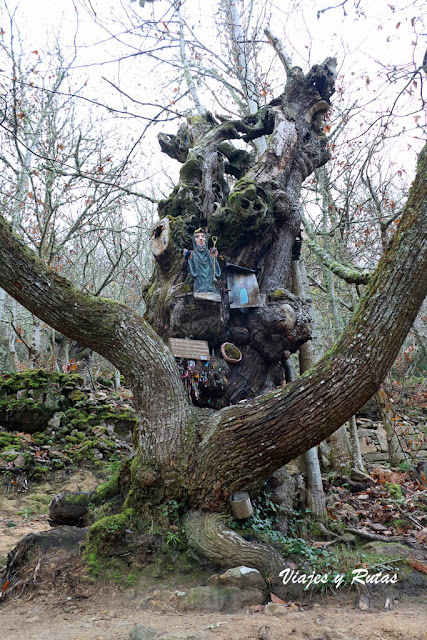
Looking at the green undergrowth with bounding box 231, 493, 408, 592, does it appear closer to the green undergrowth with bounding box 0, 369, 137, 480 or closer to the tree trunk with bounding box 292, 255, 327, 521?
the tree trunk with bounding box 292, 255, 327, 521

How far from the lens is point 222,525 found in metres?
3.41

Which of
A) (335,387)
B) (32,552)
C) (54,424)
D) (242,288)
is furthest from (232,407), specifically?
(54,424)

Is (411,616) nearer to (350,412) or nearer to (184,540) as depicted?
(350,412)

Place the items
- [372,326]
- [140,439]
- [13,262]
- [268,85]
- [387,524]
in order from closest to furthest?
[372,326] → [13,262] → [140,439] → [387,524] → [268,85]

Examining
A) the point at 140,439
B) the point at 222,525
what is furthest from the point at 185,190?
the point at 222,525

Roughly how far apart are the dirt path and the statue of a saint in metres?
3.04

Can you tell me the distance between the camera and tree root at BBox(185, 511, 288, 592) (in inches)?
→ 124

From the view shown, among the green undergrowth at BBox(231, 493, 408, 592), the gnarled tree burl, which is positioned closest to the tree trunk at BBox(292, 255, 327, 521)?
the green undergrowth at BBox(231, 493, 408, 592)

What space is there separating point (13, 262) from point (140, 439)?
203cm

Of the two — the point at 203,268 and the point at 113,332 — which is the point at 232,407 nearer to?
the point at 113,332

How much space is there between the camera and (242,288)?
16.5 feet

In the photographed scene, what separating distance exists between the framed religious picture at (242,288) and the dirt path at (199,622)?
304cm

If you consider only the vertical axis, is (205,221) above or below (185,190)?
below

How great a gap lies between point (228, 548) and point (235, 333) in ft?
7.75
